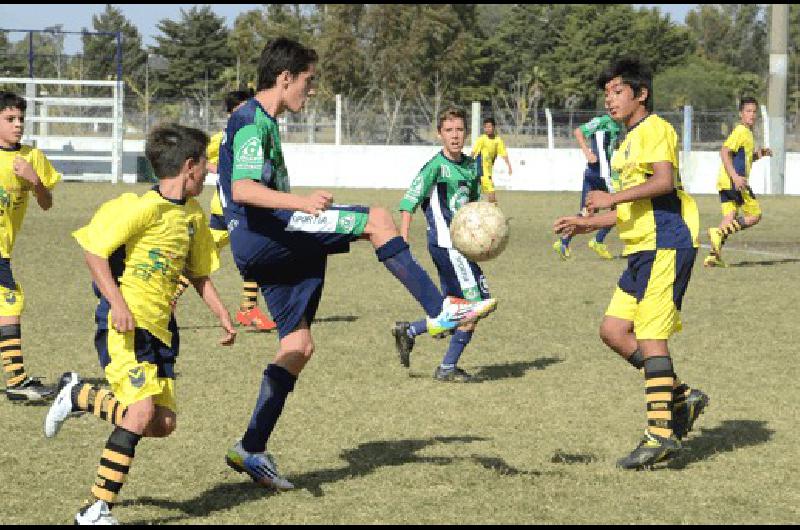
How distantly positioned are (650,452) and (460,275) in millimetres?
3187

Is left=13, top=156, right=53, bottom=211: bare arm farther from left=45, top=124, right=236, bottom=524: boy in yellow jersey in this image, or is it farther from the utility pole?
the utility pole

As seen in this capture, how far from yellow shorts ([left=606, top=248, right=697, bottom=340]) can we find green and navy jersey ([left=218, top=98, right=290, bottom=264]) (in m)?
2.18

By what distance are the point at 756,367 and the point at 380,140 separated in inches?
1413

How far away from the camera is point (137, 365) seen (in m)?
6.01

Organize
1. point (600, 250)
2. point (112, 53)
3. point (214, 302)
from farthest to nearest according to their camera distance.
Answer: point (112, 53), point (600, 250), point (214, 302)

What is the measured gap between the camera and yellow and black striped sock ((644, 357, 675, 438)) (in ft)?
23.9

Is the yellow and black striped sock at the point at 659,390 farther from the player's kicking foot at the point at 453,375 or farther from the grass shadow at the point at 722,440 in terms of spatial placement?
the player's kicking foot at the point at 453,375

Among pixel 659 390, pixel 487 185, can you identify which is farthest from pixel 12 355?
pixel 487 185

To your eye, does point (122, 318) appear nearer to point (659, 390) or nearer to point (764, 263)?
point (659, 390)

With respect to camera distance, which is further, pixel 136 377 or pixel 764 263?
pixel 764 263

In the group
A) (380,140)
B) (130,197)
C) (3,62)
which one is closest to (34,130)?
(3,62)

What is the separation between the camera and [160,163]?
6.17 m

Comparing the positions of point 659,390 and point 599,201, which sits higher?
point 599,201

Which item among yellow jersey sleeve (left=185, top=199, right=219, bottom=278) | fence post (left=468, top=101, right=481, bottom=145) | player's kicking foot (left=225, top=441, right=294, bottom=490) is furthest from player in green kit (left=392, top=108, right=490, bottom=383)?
fence post (left=468, top=101, right=481, bottom=145)
